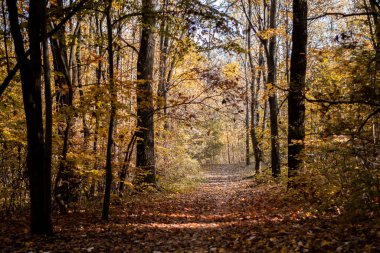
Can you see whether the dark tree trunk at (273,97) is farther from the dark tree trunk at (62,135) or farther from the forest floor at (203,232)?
the dark tree trunk at (62,135)

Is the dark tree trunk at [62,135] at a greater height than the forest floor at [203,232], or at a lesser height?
greater

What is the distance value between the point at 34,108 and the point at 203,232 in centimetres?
405

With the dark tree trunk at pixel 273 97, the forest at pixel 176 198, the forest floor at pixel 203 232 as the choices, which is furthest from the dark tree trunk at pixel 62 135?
the dark tree trunk at pixel 273 97

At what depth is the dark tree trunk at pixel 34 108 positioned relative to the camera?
607 centimetres

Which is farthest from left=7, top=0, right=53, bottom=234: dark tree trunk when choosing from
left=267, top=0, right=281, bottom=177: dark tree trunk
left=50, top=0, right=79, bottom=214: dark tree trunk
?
left=267, top=0, right=281, bottom=177: dark tree trunk

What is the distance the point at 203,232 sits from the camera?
6.78 m

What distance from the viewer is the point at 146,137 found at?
41.4 feet

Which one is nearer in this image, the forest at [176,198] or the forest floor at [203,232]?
the forest floor at [203,232]

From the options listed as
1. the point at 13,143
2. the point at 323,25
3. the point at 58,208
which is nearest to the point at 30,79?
the point at 13,143

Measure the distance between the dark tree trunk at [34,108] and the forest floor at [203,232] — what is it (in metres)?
0.59

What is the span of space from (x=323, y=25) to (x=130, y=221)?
787 inches

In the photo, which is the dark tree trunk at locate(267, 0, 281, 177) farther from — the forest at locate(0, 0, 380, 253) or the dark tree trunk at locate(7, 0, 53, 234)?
the dark tree trunk at locate(7, 0, 53, 234)

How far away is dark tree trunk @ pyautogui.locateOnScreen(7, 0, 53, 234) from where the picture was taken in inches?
239

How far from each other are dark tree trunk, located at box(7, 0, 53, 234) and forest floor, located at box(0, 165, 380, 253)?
1.93ft
